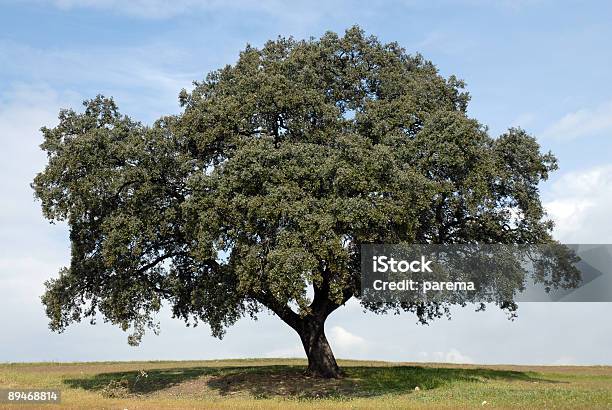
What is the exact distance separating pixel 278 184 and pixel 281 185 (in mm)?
414

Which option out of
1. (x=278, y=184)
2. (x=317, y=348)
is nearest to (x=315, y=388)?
(x=317, y=348)

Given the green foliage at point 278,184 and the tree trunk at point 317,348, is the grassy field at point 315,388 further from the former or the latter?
the green foliage at point 278,184

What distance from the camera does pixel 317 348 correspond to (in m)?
41.8

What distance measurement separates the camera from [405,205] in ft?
113

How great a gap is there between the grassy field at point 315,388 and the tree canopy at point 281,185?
11.2 feet

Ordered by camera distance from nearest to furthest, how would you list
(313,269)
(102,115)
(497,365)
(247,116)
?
(313,269) → (247,116) → (102,115) → (497,365)

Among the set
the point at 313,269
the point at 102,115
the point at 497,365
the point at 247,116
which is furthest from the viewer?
the point at 497,365

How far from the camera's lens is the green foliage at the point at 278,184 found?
3381cm

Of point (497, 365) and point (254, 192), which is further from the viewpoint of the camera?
point (497, 365)

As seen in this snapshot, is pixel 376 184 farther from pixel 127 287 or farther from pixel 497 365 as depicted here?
pixel 497 365

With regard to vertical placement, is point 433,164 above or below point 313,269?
above

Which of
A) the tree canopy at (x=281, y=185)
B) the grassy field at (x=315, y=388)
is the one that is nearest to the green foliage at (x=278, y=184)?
the tree canopy at (x=281, y=185)

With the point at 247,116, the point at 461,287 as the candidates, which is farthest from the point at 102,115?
the point at 461,287

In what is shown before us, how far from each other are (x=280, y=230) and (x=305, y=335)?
1087 centimetres
